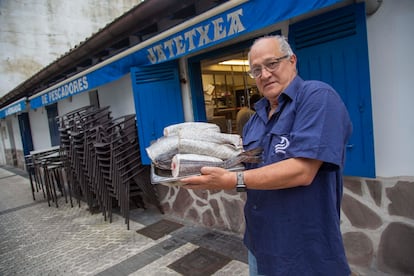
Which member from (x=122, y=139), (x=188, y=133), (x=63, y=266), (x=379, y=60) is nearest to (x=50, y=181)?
(x=122, y=139)

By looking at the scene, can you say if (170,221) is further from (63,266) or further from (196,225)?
(63,266)

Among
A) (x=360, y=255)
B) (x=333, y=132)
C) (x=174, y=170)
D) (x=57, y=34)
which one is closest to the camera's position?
(x=333, y=132)

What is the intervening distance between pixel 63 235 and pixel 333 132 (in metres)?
5.09

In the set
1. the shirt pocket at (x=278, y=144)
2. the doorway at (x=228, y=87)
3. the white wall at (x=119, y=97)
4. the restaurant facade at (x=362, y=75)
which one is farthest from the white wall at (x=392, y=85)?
the white wall at (x=119, y=97)

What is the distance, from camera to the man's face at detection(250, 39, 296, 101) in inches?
50.3

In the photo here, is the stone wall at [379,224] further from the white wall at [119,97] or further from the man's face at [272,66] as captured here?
the white wall at [119,97]

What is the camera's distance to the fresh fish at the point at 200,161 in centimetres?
122

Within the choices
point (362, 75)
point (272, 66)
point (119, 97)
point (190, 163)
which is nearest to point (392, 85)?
point (362, 75)

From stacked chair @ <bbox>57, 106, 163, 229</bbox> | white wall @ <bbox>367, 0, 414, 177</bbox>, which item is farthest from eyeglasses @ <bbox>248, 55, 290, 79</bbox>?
stacked chair @ <bbox>57, 106, 163, 229</bbox>

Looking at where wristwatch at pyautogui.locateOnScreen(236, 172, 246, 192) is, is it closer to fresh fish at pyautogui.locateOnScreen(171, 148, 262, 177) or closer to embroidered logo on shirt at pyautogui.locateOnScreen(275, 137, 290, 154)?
fresh fish at pyautogui.locateOnScreen(171, 148, 262, 177)

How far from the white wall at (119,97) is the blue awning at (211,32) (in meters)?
0.71

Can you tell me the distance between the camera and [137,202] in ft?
18.6

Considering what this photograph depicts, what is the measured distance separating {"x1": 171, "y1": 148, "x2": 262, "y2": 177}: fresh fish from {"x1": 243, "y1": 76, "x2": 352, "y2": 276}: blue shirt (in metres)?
0.07

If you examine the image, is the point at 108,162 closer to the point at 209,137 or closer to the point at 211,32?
the point at 211,32
